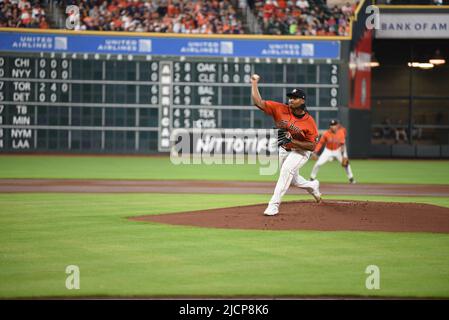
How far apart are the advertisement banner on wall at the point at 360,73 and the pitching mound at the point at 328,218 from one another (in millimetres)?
20729

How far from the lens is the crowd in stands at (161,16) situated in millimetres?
35594

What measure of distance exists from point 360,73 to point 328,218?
24168 mm

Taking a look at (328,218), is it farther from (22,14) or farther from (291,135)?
(22,14)

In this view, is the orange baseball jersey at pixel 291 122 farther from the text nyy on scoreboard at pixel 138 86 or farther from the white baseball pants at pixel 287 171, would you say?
the text nyy on scoreboard at pixel 138 86

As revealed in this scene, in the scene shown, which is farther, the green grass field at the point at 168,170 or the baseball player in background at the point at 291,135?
the green grass field at the point at 168,170

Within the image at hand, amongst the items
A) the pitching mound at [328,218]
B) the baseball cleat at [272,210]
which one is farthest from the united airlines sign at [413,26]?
the baseball cleat at [272,210]

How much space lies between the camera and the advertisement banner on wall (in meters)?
35.8

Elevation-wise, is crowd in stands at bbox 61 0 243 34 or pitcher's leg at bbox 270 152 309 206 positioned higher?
crowd in stands at bbox 61 0 243 34

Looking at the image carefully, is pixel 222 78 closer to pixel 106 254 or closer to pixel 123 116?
pixel 123 116

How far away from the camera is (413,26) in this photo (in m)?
39.0

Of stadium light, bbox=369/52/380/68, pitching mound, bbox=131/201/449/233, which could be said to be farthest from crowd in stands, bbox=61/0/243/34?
pitching mound, bbox=131/201/449/233

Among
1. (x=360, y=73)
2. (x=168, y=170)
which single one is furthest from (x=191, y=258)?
(x=360, y=73)

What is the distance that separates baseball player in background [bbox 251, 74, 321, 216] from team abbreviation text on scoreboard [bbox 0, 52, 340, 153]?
19584 mm

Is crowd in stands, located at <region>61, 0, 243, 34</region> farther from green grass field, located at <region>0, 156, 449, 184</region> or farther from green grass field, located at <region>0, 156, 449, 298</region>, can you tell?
green grass field, located at <region>0, 156, 449, 298</region>
